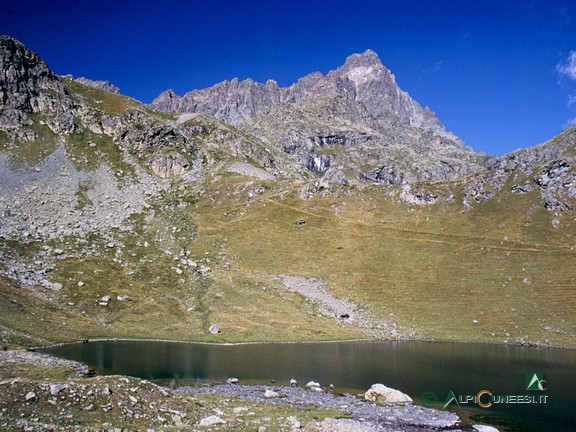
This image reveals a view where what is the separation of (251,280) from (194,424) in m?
73.7

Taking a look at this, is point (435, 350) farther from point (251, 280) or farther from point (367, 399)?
point (251, 280)

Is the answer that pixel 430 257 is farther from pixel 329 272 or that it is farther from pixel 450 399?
pixel 450 399

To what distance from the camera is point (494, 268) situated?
352 ft

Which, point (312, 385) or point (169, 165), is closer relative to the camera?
point (312, 385)

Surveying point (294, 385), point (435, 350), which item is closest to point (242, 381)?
point (294, 385)

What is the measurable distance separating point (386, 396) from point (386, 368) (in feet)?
49.5

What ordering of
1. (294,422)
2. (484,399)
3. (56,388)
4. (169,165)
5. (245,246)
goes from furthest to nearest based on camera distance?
(169,165)
(245,246)
(484,399)
(294,422)
(56,388)

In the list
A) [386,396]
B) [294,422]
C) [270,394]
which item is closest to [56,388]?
[294,422]

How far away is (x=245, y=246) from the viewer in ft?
397

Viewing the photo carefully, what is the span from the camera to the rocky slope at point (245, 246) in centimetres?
8406

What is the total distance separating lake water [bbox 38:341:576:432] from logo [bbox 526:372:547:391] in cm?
48

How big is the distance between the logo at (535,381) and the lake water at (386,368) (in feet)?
1.56

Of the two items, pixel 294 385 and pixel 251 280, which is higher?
pixel 251 280

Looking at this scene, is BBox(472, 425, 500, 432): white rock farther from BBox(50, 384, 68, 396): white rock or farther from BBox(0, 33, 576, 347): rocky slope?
BBox(0, 33, 576, 347): rocky slope
